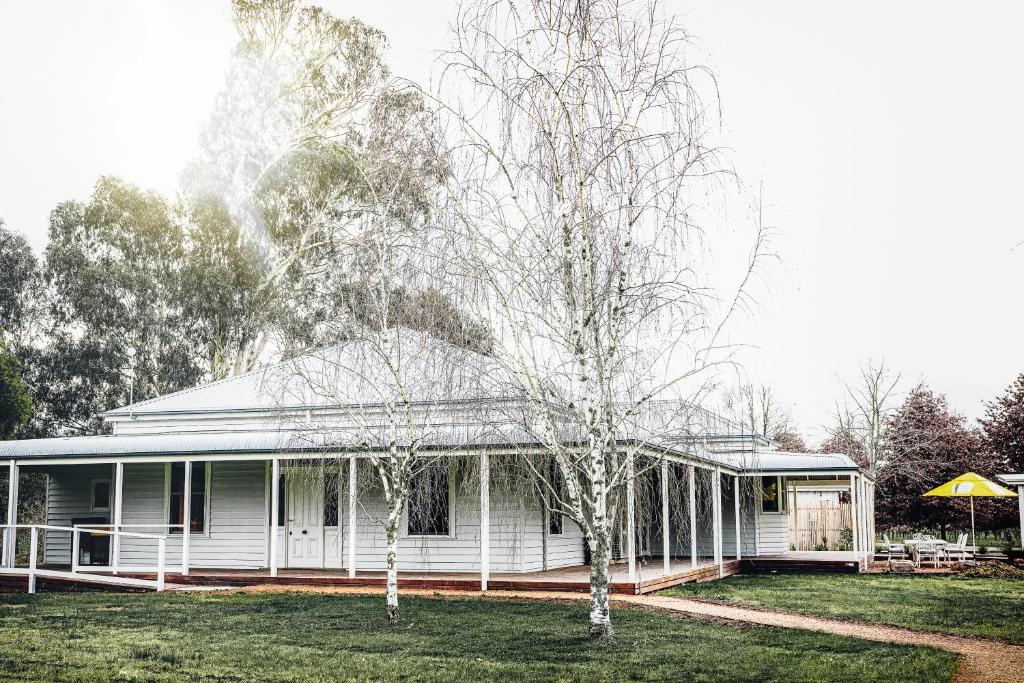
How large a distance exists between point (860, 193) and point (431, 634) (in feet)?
52.7

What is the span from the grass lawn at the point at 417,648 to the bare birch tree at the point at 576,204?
114cm

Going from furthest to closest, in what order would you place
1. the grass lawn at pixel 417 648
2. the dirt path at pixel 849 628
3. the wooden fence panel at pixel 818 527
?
the wooden fence panel at pixel 818 527 < the dirt path at pixel 849 628 < the grass lawn at pixel 417 648

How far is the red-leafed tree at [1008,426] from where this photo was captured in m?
30.9

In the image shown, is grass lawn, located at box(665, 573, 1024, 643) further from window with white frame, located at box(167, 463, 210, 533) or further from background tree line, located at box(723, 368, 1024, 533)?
background tree line, located at box(723, 368, 1024, 533)

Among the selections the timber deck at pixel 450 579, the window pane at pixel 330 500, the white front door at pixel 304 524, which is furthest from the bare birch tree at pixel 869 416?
the white front door at pixel 304 524

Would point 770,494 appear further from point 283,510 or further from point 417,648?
point 417,648

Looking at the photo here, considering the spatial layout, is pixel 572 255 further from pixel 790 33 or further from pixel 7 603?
pixel 790 33

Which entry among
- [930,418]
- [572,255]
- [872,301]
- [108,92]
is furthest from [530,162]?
[108,92]

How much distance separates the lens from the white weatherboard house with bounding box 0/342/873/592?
1750cm

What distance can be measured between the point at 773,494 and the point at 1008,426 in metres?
9.22

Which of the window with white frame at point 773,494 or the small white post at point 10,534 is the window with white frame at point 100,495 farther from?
the window with white frame at point 773,494

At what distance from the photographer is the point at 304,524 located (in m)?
20.1

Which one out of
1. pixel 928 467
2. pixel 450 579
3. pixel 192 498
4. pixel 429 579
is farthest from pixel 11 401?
pixel 928 467

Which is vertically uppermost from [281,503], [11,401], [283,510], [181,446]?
[11,401]
